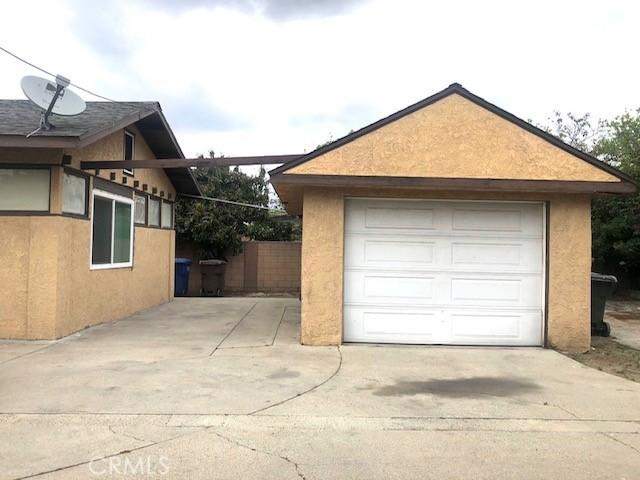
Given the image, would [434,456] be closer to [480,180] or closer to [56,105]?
[480,180]

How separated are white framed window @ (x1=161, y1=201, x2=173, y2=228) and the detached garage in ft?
21.5

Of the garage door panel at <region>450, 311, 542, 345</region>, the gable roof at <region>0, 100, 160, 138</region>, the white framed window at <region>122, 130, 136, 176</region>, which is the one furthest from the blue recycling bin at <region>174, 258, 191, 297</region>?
the garage door panel at <region>450, 311, 542, 345</region>

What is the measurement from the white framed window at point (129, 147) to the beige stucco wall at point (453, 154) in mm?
5013

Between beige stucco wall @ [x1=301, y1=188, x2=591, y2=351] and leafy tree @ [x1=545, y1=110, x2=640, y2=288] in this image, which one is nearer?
beige stucco wall @ [x1=301, y1=188, x2=591, y2=351]

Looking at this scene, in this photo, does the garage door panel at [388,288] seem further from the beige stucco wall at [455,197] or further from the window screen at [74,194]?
the window screen at [74,194]

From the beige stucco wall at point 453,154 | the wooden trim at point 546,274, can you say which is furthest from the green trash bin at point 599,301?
the beige stucco wall at point 453,154

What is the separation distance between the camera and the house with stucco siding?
8594 millimetres

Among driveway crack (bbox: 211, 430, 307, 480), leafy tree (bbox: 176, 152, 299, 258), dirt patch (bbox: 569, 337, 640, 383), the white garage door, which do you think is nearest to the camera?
driveway crack (bbox: 211, 430, 307, 480)

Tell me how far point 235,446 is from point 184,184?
39.6 ft

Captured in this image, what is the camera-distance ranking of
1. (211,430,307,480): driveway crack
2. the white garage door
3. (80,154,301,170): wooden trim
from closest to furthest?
1. (211,430,307,480): driveway crack
2. the white garage door
3. (80,154,301,170): wooden trim

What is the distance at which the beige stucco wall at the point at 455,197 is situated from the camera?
857 centimetres

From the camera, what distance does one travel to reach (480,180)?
8.30 meters

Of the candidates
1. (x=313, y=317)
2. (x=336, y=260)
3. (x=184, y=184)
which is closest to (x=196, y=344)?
(x=313, y=317)

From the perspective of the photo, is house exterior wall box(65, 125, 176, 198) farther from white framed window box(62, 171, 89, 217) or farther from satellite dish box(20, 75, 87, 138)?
satellite dish box(20, 75, 87, 138)
